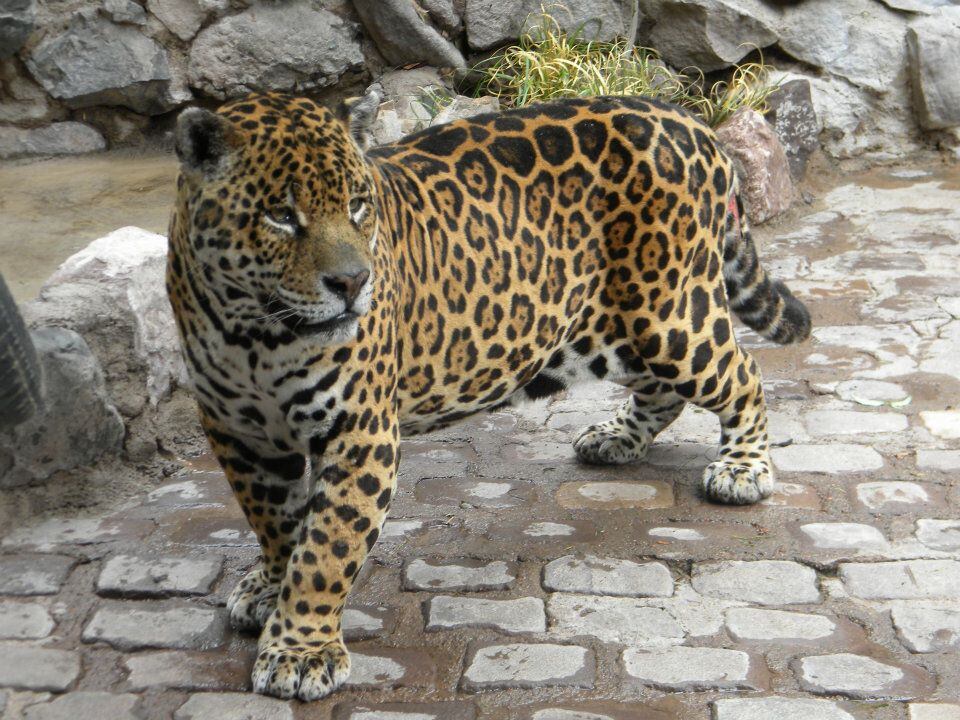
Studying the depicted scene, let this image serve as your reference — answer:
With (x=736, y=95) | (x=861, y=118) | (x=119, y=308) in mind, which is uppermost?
(x=736, y=95)

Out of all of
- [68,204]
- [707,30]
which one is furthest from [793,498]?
[707,30]

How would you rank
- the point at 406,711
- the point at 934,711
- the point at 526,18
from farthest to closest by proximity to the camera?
the point at 526,18 → the point at 406,711 → the point at 934,711

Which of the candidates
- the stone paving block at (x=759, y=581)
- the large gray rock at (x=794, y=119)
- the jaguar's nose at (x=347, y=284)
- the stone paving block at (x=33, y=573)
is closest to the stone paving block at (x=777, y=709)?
the stone paving block at (x=759, y=581)

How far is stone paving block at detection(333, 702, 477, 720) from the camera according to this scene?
4.59 m

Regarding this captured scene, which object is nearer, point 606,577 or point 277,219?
point 277,219

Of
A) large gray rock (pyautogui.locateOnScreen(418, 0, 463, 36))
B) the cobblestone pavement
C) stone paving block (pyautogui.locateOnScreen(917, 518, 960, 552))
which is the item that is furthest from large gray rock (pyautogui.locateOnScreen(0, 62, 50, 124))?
stone paving block (pyautogui.locateOnScreen(917, 518, 960, 552))

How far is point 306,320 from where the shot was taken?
4367mm

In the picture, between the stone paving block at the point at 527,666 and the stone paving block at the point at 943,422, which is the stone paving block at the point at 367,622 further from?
the stone paving block at the point at 943,422

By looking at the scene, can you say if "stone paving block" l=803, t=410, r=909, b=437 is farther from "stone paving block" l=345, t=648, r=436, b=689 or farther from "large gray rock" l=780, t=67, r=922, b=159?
"large gray rock" l=780, t=67, r=922, b=159

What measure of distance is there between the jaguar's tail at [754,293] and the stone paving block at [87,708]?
343 centimetres

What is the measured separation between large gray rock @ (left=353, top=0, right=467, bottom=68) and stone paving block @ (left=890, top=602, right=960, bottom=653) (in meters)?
6.69

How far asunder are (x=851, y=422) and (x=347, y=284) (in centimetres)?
360

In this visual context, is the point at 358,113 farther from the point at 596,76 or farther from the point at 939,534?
the point at 596,76

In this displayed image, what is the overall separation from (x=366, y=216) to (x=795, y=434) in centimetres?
321
